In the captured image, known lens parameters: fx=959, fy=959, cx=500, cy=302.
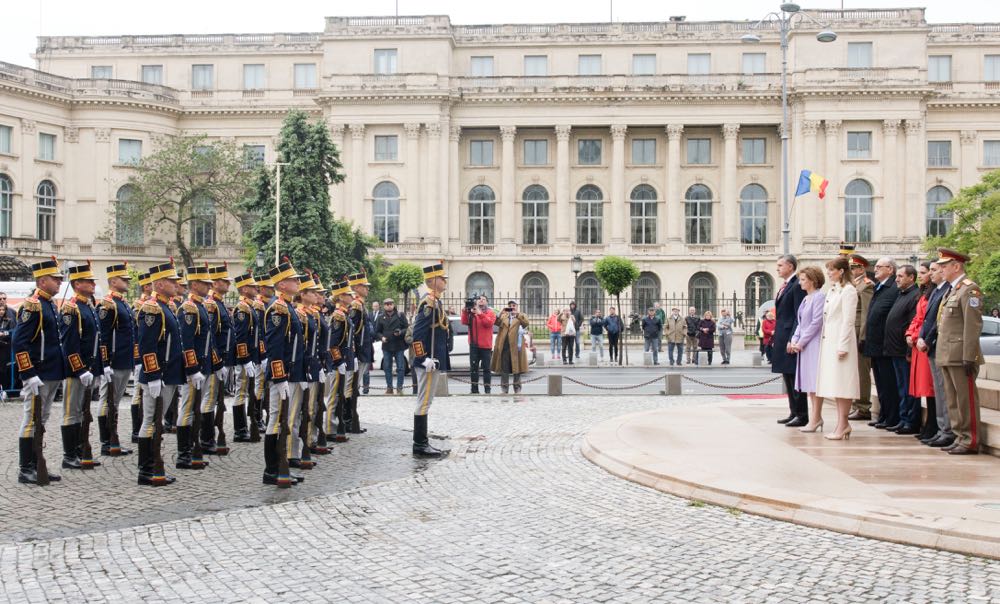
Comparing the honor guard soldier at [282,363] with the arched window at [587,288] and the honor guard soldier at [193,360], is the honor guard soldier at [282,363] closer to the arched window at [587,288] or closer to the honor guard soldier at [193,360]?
the honor guard soldier at [193,360]

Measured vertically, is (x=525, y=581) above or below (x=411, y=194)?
below

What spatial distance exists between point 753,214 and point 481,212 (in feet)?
57.4

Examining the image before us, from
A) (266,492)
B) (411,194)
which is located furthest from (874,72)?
(266,492)

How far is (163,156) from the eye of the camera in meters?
55.4

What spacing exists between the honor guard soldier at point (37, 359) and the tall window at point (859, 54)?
58.1 meters

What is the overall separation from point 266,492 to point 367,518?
5.27ft

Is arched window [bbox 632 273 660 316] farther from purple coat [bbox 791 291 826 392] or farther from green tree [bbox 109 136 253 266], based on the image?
purple coat [bbox 791 291 826 392]

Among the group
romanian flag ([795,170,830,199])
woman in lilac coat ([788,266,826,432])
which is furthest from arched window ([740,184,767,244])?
woman in lilac coat ([788,266,826,432])

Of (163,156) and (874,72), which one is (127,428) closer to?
(163,156)

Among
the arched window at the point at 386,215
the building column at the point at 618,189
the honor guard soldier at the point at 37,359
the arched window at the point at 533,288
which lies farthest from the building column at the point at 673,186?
the honor guard soldier at the point at 37,359

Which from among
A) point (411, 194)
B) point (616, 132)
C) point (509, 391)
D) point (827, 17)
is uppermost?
point (827, 17)

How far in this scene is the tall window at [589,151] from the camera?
2452 inches

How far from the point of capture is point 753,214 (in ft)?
202

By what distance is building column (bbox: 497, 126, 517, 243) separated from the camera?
60.9m
